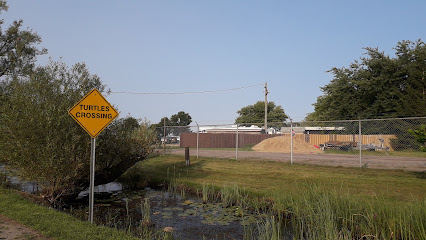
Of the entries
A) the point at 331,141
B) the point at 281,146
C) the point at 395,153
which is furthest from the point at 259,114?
the point at 395,153

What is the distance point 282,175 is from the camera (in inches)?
466

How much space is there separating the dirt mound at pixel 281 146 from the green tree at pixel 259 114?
45.9 metres

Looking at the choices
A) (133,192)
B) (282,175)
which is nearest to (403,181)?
(282,175)

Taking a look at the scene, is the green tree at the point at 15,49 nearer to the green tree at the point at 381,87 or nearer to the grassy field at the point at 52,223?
the grassy field at the point at 52,223

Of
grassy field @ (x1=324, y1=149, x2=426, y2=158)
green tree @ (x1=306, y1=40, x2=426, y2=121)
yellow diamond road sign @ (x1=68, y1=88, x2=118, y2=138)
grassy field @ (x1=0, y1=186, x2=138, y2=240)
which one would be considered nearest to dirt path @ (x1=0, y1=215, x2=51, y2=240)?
grassy field @ (x1=0, y1=186, x2=138, y2=240)

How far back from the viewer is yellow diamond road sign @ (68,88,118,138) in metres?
6.25

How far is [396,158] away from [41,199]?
1605 centimetres

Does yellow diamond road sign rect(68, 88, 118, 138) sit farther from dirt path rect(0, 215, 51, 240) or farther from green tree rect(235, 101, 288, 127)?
green tree rect(235, 101, 288, 127)

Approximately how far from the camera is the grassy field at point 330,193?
488 centimetres

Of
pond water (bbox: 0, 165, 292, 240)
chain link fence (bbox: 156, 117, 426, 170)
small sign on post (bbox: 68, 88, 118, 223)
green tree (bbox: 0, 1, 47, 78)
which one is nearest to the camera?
small sign on post (bbox: 68, 88, 118, 223)

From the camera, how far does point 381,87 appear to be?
36.4m

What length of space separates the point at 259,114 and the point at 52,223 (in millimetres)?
73773

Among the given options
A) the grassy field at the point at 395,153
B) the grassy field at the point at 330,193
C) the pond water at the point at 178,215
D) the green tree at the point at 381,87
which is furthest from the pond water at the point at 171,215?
the green tree at the point at 381,87

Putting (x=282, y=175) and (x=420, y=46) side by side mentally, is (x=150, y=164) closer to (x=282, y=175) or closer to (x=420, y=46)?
(x=282, y=175)
